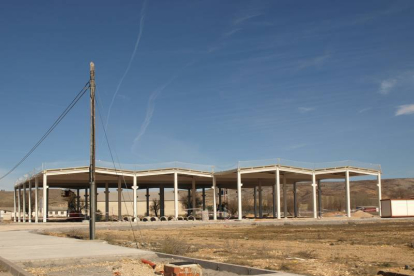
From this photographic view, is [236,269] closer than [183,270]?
No

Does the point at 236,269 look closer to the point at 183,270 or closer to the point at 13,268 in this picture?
the point at 183,270

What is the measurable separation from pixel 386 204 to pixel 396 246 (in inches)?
1423

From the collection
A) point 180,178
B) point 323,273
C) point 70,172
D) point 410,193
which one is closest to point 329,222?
point 180,178

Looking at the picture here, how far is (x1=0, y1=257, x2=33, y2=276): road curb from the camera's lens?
10062mm

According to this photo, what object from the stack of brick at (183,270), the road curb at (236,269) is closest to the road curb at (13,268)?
the stack of brick at (183,270)

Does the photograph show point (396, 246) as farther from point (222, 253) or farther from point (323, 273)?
point (323, 273)

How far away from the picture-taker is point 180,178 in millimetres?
56312

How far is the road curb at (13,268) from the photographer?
33.0 feet

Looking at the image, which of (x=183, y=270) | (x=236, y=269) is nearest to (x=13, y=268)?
(x=183, y=270)

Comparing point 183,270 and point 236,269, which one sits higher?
point 183,270

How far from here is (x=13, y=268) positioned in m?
10.9

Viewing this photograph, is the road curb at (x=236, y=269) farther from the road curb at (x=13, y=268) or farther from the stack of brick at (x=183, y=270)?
the road curb at (x=13, y=268)

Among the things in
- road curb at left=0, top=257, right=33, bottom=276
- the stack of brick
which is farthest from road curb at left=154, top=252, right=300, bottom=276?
road curb at left=0, top=257, right=33, bottom=276

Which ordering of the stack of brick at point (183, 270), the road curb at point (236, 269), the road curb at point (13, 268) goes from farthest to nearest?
1. the road curb at point (13, 268)
2. the road curb at point (236, 269)
3. the stack of brick at point (183, 270)
